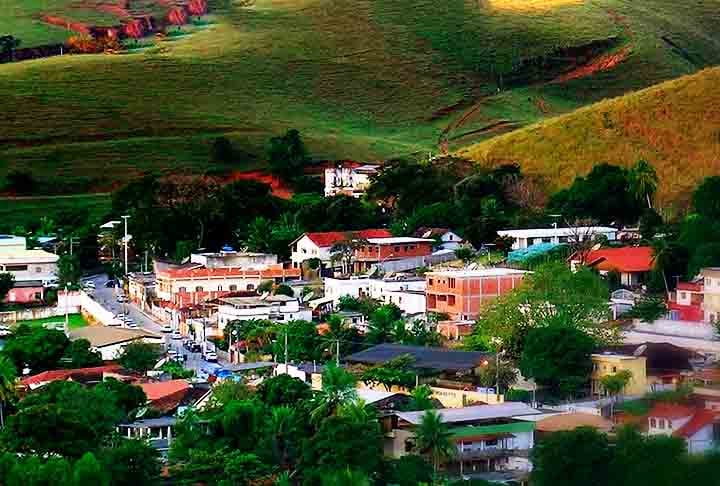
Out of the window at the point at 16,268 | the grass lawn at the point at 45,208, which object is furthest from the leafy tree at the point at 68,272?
the grass lawn at the point at 45,208

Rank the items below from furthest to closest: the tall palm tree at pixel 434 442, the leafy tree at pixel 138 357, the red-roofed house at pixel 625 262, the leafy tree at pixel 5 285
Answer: the leafy tree at pixel 5 285 < the red-roofed house at pixel 625 262 < the leafy tree at pixel 138 357 < the tall palm tree at pixel 434 442

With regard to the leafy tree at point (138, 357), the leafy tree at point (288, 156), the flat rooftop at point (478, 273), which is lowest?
the leafy tree at point (288, 156)

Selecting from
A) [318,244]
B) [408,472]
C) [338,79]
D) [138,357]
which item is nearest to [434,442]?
[408,472]

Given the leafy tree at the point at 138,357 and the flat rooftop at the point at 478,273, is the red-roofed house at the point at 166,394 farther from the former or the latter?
the flat rooftop at the point at 478,273

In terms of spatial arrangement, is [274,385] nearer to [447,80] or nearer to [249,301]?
[249,301]

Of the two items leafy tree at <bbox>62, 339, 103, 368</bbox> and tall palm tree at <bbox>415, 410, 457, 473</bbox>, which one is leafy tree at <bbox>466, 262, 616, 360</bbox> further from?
leafy tree at <bbox>62, 339, 103, 368</bbox>

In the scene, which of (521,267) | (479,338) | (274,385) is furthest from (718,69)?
(274,385)
